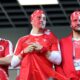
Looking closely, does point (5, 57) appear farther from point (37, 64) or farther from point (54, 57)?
point (54, 57)

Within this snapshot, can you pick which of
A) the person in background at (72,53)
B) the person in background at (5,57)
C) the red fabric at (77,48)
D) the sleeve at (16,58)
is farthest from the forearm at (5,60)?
the red fabric at (77,48)

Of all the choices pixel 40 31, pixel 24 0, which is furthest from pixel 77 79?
pixel 24 0

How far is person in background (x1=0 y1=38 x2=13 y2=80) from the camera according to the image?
2.46 meters

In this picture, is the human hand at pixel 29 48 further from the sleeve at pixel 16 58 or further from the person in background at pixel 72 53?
the person in background at pixel 72 53

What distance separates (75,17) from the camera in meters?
2.36

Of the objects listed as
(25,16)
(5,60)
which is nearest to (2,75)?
(5,60)

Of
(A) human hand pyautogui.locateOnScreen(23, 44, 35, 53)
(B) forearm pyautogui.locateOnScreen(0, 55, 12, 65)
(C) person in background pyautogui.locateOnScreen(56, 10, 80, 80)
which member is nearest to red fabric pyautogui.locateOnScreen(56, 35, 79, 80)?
(C) person in background pyautogui.locateOnScreen(56, 10, 80, 80)

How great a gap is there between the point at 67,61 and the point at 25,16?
4.37 m

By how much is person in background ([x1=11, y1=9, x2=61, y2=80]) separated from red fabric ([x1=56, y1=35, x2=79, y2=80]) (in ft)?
0.15

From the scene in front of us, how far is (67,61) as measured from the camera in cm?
233

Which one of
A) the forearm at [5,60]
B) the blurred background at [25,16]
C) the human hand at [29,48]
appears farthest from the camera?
the blurred background at [25,16]

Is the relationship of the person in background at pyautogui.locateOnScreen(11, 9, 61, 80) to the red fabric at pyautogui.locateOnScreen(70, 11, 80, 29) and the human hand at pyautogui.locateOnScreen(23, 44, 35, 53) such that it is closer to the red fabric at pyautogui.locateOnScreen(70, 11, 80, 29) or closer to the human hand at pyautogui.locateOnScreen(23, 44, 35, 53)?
the human hand at pyautogui.locateOnScreen(23, 44, 35, 53)

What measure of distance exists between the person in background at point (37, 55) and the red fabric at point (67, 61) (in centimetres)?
5

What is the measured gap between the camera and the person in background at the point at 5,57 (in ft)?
8.08
